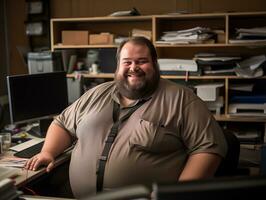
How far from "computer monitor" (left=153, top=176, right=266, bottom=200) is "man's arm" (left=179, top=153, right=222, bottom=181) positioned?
46.8 inches

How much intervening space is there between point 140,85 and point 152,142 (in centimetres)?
37

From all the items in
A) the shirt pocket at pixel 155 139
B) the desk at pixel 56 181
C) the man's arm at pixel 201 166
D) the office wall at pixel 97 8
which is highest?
the office wall at pixel 97 8

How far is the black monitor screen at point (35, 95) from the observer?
8.77ft

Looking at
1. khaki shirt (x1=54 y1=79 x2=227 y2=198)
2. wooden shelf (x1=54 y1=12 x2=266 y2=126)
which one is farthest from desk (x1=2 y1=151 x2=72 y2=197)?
wooden shelf (x1=54 y1=12 x2=266 y2=126)

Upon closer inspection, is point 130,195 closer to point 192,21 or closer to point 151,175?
point 151,175

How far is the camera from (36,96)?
9.18ft

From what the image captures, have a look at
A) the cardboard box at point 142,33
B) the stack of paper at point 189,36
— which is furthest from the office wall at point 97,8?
the stack of paper at point 189,36

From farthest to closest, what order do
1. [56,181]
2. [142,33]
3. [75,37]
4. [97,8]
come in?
[97,8], [75,37], [142,33], [56,181]

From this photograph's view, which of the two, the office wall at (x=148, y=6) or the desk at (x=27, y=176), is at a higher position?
the office wall at (x=148, y=6)

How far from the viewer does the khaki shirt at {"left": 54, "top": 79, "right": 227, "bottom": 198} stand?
1930 millimetres

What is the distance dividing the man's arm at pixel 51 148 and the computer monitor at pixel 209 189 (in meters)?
1.60

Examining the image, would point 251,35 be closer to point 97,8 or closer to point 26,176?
point 97,8

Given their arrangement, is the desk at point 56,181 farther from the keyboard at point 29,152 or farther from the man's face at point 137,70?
the man's face at point 137,70

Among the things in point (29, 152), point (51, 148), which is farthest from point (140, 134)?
point (29, 152)
